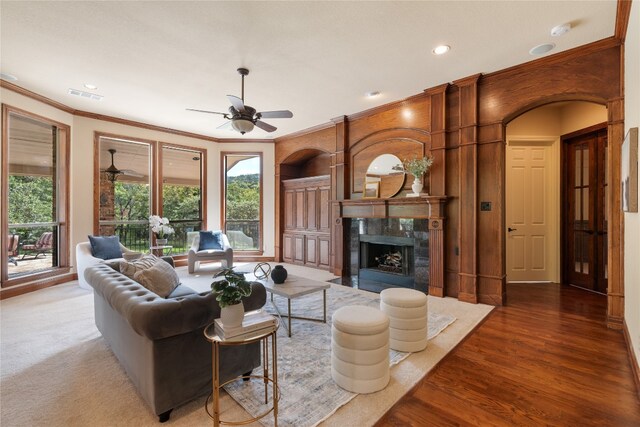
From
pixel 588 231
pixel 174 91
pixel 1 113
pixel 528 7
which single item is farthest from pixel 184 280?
pixel 588 231

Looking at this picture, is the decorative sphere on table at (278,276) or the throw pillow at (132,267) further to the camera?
the decorative sphere on table at (278,276)

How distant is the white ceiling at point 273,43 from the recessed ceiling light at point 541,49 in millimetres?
73

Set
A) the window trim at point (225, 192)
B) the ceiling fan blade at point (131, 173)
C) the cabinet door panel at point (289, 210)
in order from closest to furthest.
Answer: the ceiling fan blade at point (131, 173), the cabinet door panel at point (289, 210), the window trim at point (225, 192)

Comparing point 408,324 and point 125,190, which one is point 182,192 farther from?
point 408,324

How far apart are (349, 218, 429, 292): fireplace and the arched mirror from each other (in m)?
0.46

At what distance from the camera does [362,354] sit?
209cm

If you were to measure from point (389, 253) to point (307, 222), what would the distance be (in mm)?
2096

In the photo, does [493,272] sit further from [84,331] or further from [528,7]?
[84,331]

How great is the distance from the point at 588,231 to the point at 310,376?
5.01 metres

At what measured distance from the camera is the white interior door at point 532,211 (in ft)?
17.0

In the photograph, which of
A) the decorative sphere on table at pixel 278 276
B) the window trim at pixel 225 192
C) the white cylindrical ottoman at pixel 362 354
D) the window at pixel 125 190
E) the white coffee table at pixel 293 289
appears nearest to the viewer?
the white cylindrical ottoman at pixel 362 354

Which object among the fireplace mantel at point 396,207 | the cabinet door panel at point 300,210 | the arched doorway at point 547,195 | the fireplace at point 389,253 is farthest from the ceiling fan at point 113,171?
the arched doorway at point 547,195

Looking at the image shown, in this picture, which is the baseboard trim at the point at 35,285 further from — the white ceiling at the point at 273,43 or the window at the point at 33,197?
the white ceiling at the point at 273,43

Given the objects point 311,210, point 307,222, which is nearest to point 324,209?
point 311,210
